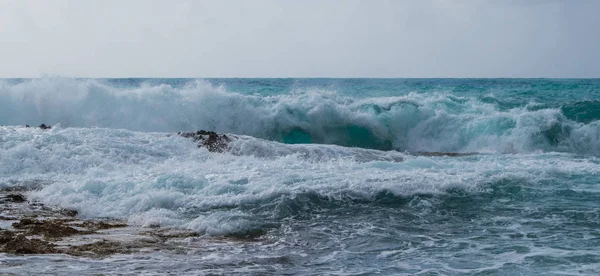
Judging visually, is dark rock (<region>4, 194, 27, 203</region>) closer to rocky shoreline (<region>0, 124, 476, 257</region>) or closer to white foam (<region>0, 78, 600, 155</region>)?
rocky shoreline (<region>0, 124, 476, 257</region>)

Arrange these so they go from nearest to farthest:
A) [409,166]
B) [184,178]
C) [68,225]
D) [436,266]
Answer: [436,266]
[68,225]
[184,178]
[409,166]

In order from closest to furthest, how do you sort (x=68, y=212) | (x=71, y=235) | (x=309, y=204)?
(x=71, y=235), (x=68, y=212), (x=309, y=204)

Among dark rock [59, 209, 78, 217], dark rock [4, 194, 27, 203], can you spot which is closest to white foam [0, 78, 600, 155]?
dark rock [4, 194, 27, 203]

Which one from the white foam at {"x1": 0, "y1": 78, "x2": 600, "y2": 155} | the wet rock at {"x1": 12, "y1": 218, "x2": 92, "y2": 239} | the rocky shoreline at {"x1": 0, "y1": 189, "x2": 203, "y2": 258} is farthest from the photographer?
the white foam at {"x1": 0, "y1": 78, "x2": 600, "y2": 155}

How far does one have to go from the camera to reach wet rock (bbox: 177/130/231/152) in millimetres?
14523

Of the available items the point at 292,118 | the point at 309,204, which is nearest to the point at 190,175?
the point at 309,204

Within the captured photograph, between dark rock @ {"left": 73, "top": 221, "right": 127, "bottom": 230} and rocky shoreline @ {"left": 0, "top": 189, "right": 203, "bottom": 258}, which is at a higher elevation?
rocky shoreline @ {"left": 0, "top": 189, "right": 203, "bottom": 258}

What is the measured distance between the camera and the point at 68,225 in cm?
796

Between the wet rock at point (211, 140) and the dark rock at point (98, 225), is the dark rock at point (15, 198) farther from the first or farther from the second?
the wet rock at point (211, 140)

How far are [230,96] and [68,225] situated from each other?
15.2 metres

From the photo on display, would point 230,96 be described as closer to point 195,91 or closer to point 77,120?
point 195,91

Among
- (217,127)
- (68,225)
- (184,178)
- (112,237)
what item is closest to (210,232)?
(112,237)

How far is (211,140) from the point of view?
589 inches

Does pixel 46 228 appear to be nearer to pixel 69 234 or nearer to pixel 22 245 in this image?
pixel 69 234
